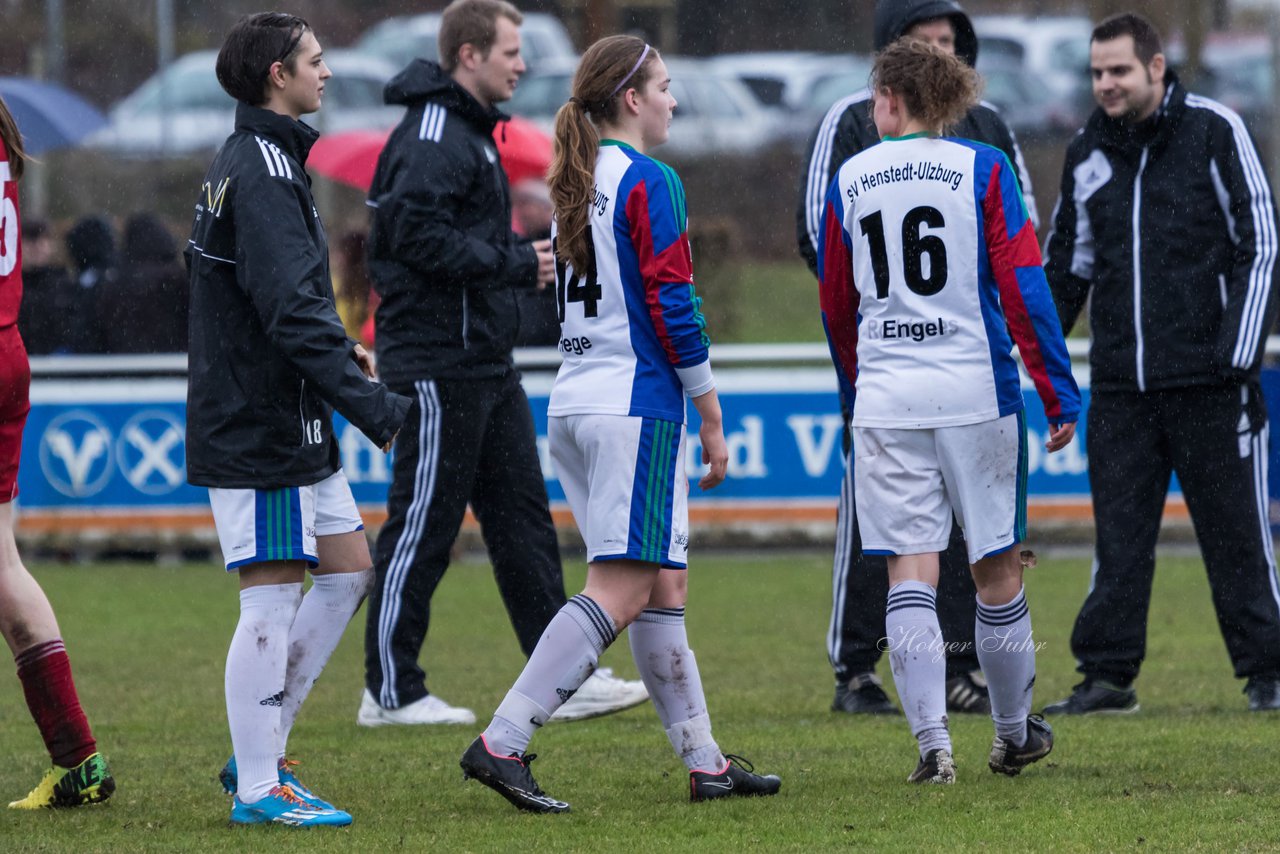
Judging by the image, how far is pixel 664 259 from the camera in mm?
4957

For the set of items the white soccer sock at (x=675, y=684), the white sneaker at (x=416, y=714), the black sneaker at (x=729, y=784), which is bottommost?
the white sneaker at (x=416, y=714)

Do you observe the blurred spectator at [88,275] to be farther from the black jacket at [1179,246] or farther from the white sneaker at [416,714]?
the black jacket at [1179,246]

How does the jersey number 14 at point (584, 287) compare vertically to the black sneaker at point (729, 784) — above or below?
above

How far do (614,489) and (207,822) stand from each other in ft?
4.32

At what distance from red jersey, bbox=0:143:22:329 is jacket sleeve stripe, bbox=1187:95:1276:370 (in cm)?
384

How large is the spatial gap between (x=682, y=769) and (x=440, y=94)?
252cm

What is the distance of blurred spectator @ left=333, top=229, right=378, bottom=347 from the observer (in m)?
11.5

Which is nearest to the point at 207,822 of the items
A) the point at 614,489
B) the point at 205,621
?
the point at 614,489

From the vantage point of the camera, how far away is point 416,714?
266 inches

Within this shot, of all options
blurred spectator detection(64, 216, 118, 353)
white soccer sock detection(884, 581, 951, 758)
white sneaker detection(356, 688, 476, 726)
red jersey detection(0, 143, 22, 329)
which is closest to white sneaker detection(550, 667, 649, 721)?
white sneaker detection(356, 688, 476, 726)

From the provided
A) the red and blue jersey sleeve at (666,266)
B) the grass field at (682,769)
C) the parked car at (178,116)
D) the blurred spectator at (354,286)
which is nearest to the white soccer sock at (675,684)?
the grass field at (682,769)

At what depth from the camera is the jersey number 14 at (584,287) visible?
5070mm

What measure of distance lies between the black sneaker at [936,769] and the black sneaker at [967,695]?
1.55 meters

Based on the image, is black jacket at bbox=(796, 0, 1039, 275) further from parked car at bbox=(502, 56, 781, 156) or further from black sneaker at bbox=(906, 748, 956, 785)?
parked car at bbox=(502, 56, 781, 156)
